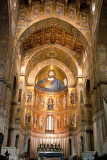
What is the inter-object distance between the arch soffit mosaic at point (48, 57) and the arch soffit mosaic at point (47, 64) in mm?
578

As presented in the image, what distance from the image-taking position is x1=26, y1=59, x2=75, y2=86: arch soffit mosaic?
24.8m

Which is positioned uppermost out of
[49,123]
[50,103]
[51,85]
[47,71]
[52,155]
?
[47,71]

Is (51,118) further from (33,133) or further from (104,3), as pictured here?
(104,3)

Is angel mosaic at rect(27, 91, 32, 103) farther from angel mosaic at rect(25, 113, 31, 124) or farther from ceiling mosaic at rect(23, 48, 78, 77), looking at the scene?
ceiling mosaic at rect(23, 48, 78, 77)

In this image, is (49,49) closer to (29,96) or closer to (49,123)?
(29,96)

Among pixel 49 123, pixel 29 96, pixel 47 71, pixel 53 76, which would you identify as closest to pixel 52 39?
pixel 53 76

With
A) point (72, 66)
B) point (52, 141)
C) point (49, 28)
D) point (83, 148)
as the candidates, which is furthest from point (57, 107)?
point (49, 28)

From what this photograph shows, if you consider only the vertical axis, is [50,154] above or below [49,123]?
below

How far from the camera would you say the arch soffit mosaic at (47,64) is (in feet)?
81.4

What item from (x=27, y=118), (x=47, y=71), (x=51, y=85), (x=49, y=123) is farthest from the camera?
(x=51, y=85)

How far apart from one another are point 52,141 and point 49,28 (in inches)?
607

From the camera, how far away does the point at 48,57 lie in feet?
85.6

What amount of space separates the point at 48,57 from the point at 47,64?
108 cm

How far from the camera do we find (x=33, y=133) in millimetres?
23969
